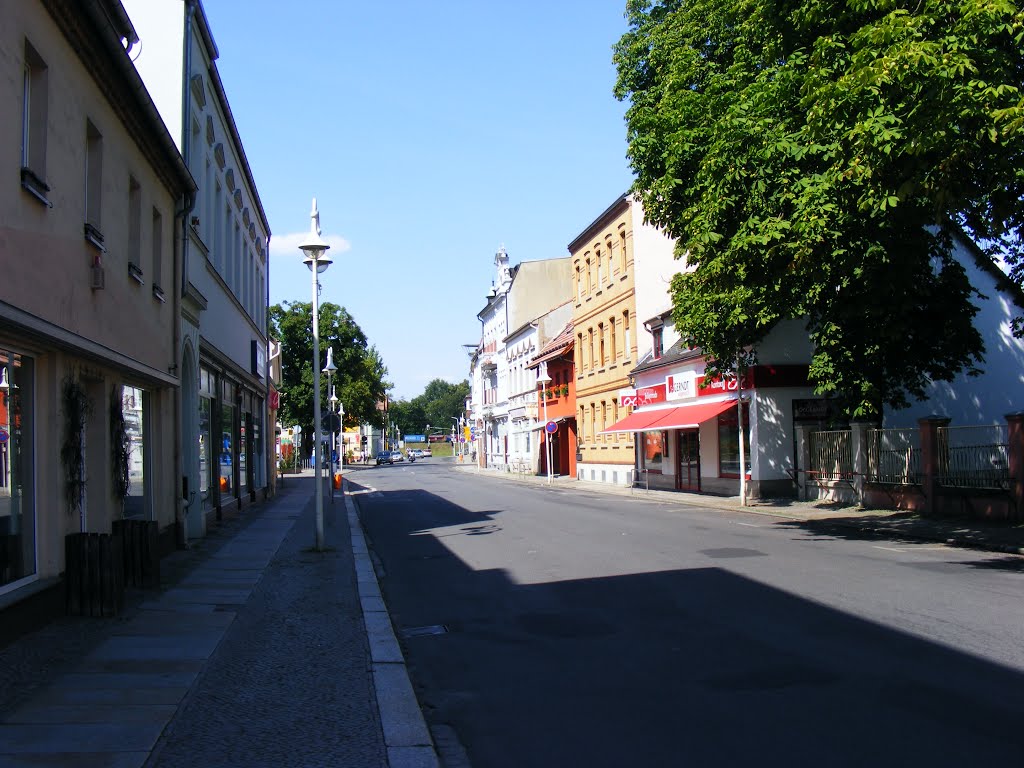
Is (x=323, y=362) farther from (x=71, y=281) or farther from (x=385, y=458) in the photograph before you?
(x=71, y=281)

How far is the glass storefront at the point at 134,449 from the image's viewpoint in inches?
488

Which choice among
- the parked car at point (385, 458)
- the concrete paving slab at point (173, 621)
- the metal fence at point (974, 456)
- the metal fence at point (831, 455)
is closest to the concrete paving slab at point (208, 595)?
the concrete paving slab at point (173, 621)

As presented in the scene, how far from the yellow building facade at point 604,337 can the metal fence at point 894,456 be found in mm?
16542

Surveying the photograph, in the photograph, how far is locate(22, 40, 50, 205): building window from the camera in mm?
8188

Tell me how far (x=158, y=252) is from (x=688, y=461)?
73.6 feet

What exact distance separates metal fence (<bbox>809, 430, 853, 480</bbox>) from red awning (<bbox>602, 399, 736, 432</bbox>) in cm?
276

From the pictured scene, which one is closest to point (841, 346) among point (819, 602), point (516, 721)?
point (819, 602)

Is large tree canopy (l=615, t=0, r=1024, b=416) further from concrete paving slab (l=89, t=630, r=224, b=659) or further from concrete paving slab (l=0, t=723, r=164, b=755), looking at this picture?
concrete paving slab (l=0, t=723, r=164, b=755)

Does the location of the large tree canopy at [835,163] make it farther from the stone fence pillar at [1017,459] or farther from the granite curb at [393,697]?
the granite curb at [393,697]

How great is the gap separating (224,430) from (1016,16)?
18.2 metres

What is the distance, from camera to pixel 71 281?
9.19 m

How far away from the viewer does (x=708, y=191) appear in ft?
50.2

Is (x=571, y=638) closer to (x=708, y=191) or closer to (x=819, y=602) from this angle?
(x=819, y=602)

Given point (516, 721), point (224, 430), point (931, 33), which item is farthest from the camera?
point (224, 430)
